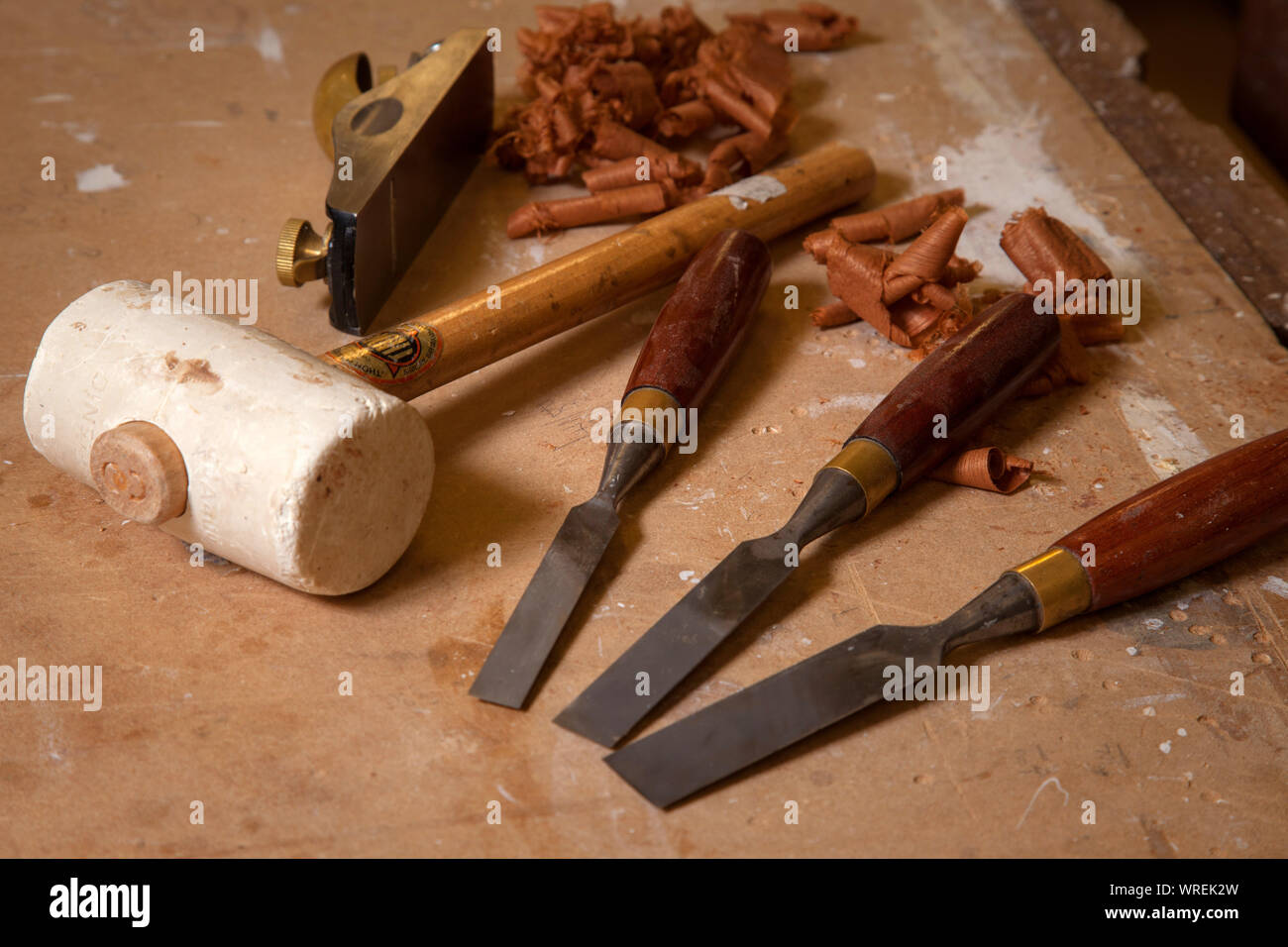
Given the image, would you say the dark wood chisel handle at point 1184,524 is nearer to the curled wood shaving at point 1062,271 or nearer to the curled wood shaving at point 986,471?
the curled wood shaving at point 986,471

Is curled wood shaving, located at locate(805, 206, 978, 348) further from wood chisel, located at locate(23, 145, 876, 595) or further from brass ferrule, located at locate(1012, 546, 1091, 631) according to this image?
wood chisel, located at locate(23, 145, 876, 595)

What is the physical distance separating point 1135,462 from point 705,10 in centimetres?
219

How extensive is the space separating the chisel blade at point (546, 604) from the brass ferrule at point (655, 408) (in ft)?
0.54

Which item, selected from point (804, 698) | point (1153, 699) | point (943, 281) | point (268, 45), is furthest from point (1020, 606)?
point (268, 45)

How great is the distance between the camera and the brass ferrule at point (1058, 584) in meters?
1.80

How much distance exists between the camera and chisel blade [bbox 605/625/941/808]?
1618 mm

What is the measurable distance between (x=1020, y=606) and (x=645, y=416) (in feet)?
2.34

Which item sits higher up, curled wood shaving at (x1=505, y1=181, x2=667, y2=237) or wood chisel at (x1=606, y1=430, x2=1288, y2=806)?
curled wood shaving at (x1=505, y1=181, x2=667, y2=237)

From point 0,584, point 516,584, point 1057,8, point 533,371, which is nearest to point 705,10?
point 1057,8

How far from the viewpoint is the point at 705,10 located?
3.65 metres

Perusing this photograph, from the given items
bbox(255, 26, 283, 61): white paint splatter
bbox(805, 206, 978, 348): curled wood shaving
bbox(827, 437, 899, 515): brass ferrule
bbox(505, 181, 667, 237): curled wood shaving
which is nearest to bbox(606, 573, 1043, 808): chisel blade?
bbox(827, 437, 899, 515): brass ferrule

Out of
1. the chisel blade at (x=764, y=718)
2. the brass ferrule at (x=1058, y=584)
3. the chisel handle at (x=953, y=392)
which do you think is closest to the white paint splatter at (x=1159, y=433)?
the chisel handle at (x=953, y=392)

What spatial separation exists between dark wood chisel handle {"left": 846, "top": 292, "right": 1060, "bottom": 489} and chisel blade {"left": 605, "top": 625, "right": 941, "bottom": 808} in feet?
1.24

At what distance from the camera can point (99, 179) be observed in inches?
113
